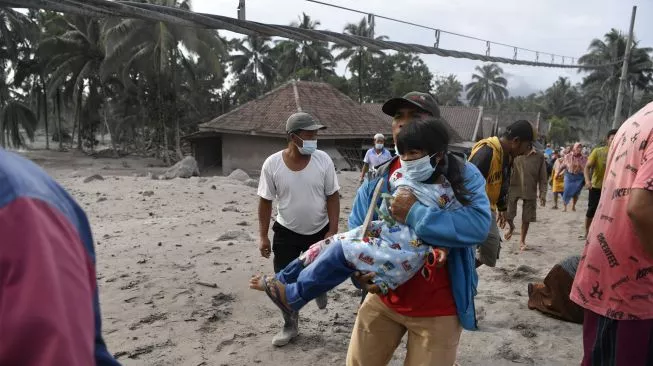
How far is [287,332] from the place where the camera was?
12.2 ft

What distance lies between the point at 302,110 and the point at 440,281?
19.1 metres

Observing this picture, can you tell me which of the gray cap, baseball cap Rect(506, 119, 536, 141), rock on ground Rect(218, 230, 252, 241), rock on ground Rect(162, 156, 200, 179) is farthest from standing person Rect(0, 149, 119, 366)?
rock on ground Rect(162, 156, 200, 179)

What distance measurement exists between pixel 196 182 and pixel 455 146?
17751 millimetres

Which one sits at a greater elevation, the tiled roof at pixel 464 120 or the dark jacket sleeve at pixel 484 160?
the tiled roof at pixel 464 120

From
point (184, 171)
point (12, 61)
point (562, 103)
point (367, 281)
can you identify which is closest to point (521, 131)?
point (367, 281)

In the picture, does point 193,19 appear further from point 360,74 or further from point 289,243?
point 360,74

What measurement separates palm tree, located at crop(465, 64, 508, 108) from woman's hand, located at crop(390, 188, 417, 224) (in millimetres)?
70865

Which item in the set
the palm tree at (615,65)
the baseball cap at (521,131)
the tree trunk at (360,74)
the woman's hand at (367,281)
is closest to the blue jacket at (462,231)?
the woman's hand at (367,281)

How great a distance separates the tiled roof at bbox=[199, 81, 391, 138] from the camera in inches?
787

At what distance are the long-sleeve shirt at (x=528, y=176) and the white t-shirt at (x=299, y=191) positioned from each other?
413cm

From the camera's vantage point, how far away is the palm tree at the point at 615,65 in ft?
137

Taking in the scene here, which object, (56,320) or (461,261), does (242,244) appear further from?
(56,320)

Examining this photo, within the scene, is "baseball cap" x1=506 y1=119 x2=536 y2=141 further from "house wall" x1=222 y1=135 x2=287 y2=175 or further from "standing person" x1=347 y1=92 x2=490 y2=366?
"house wall" x1=222 y1=135 x2=287 y2=175

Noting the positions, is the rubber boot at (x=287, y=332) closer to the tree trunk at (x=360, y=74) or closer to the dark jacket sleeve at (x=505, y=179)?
the dark jacket sleeve at (x=505, y=179)
